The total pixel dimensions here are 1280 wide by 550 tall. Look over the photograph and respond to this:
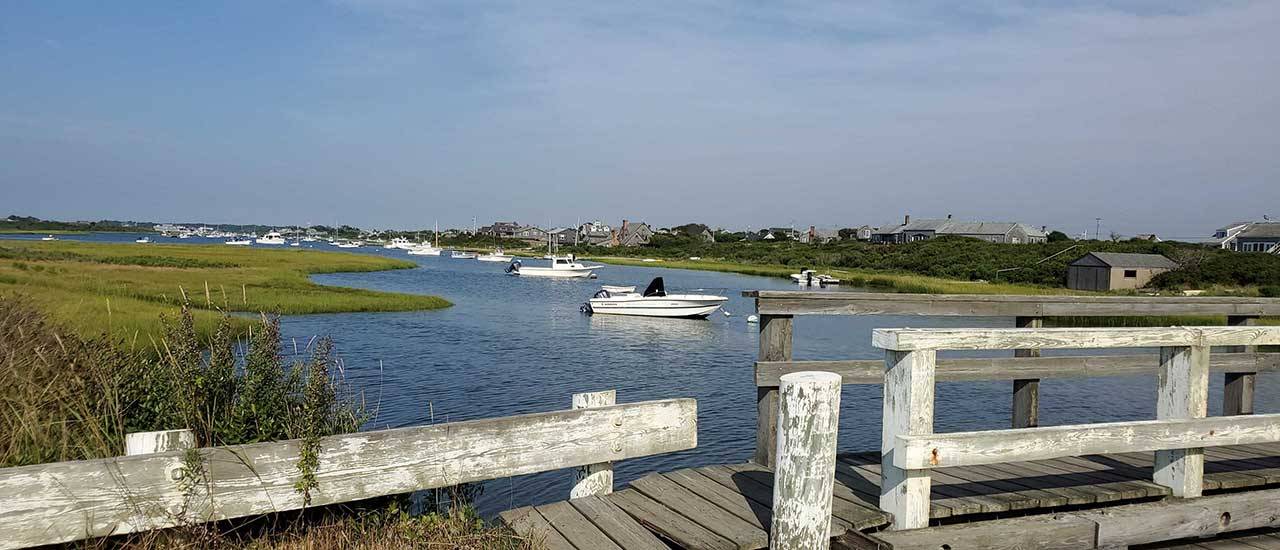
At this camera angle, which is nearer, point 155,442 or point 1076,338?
point 155,442

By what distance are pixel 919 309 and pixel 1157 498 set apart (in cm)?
208

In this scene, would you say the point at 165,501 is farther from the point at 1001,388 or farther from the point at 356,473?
the point at 1001,388

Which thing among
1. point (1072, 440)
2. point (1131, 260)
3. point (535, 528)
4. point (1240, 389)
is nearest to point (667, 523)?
point (535, 528)

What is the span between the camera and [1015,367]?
6867 mm

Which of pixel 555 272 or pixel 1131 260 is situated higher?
pixel 1131 260

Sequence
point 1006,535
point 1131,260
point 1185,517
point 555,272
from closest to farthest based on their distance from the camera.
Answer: point 1006,535 < point 1185,517 < point 1131,260 < point 555,272

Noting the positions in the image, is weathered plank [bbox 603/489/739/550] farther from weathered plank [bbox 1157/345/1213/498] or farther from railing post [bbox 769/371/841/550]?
weathered plank [bbox 1157/345/1213/498]

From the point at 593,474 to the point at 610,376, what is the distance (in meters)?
18.0

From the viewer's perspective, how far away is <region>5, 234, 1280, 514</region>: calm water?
50.4ft

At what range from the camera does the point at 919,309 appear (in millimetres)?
6676

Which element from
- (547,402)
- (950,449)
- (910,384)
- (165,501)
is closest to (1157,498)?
(950,449)

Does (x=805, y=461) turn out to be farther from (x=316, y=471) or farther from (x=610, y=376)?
(x=610, y=376)

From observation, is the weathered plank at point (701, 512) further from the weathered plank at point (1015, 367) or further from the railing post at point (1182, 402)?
the railing post at point (1182, 402)

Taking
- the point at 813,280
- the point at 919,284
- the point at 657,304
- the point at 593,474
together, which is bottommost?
the point at 657,304
